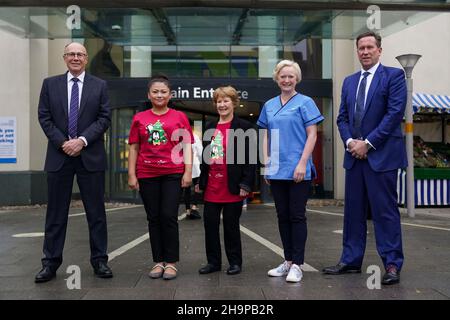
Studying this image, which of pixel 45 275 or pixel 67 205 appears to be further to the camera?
pixel 67 205

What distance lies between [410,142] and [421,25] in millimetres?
5850

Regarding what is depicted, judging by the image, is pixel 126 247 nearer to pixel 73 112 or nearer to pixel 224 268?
pixel 224 268

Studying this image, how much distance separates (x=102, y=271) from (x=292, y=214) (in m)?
1.80

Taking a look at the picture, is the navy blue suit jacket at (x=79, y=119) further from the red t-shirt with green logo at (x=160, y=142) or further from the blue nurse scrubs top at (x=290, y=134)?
the blue nurse scrubs top at (x=290, y=134)

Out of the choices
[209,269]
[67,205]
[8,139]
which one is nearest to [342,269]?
[209,269]

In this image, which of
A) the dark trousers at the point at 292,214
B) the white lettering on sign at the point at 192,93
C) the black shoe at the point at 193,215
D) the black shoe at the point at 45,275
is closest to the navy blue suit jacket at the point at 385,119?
the dark trousers at the point at 292,214

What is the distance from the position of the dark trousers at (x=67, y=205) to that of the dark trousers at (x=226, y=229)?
3.27ft

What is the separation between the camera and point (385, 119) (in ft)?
14.8

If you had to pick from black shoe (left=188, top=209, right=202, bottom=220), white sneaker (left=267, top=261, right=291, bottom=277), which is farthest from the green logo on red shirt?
black shoe (left=188, top=209, right=202, bottom=220)

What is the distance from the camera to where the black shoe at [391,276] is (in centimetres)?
432

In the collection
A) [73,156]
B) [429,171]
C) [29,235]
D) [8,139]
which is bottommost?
[29,235]

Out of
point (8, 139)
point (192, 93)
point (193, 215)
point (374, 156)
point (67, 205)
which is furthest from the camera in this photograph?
point (192, 93)
